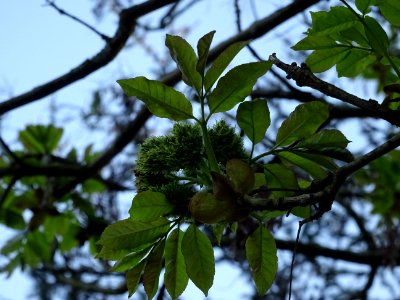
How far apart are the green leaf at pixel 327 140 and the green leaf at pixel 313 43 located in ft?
0.84

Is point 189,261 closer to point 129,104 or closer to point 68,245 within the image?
point 68,245

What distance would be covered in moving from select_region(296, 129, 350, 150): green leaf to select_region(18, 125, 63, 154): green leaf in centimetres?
266

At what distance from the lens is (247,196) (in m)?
1.21

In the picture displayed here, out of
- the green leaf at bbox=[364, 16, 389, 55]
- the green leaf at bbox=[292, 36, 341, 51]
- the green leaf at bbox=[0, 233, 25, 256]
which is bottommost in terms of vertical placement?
the green leaf at bbox=[364, 16, 389, 55]

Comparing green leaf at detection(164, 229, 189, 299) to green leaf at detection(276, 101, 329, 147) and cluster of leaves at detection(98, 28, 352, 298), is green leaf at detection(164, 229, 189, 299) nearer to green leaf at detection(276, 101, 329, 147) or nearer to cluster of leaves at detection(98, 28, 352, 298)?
cluster of leaves at detection(98, 28, 352, 298)

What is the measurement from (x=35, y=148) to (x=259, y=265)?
271 centimetres

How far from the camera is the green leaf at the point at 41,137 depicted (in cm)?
386

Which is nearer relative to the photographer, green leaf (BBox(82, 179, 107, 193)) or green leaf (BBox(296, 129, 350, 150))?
green leaf (BBox(296, 129, 350, 150))

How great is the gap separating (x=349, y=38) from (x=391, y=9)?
0.12m

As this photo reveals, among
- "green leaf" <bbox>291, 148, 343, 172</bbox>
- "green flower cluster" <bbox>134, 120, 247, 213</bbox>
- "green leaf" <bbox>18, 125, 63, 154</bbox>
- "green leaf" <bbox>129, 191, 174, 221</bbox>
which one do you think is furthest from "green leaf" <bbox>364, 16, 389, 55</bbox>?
"green leaf" <bbox>18, 125, 63, 154</bbox>

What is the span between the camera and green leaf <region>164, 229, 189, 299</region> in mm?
1481

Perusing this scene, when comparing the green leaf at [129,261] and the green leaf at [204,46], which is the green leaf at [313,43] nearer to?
the green leaf at [204,46]

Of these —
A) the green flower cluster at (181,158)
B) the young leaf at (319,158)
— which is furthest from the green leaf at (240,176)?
the young leaf at (319,158)

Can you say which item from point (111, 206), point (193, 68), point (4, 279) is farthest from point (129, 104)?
point (193, 68)
